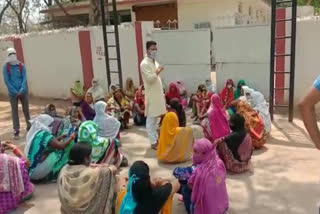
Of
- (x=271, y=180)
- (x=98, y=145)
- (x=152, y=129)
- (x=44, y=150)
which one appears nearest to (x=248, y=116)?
(x=271, y=180)

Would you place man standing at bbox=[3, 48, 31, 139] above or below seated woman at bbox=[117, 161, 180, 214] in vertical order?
above

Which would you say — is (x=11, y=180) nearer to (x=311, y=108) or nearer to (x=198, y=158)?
(x=198, y=158)

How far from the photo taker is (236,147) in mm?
4566

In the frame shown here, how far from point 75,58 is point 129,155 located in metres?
5.47

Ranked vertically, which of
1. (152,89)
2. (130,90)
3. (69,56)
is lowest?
(130,90)

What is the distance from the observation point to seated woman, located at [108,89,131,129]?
23.6 feet

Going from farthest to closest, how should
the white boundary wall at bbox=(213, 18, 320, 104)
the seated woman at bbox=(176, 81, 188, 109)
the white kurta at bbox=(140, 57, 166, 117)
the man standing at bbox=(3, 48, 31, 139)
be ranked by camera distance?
the seated woman at bbox=(176, 81, 188, 109), the white boundary wall at bbox=(213, 18, 320, 104), the man standing at bbox=(3, 48, 31, 139), the white kurta at bbox=(140, 57, 166, 117)

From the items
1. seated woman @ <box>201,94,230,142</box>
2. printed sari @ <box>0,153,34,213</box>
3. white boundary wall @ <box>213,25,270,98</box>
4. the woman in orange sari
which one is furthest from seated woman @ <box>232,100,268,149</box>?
printed sari @ <box>0,153,34,213</box>

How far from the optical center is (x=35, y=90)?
1169cm

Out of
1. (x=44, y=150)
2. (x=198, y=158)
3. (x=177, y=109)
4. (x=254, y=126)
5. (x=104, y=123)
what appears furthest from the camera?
(x=177, y=109)

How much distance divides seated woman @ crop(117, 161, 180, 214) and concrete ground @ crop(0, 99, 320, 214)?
34.2 inches

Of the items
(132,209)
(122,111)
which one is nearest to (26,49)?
(122,111)

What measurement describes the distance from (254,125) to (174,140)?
3.98ft

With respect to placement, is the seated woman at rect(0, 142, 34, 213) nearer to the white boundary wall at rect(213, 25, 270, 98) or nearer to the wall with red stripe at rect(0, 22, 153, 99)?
the white boundary wall at rect(213, 25, 270, 98)
